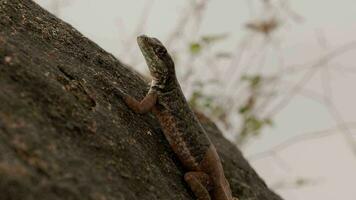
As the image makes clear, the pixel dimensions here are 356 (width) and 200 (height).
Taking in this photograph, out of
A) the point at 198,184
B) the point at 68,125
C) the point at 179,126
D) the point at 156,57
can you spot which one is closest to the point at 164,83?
the point at 156,57

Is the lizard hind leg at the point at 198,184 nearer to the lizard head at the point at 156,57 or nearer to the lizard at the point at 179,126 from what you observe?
the lizard at the point at 179,126

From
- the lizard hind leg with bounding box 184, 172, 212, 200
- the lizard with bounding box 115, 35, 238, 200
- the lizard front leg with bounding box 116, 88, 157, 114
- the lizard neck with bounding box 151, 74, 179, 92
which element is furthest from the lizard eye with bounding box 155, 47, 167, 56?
the lizard hind leg with bounding box 184, 172, 212, 200

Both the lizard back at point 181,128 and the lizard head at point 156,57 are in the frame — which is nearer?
the lizard back at point 181,128

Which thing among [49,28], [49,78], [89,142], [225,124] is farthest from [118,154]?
[225,124]

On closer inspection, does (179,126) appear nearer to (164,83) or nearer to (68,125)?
(164,83)

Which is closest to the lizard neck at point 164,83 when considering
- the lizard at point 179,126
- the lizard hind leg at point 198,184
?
the lizard at point 179,126

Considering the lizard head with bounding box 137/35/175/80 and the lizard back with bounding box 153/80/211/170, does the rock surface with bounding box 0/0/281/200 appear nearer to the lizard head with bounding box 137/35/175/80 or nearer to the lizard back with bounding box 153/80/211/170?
the lizard back with bounding box 153/80/211/170

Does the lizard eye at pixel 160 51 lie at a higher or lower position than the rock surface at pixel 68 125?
higher
